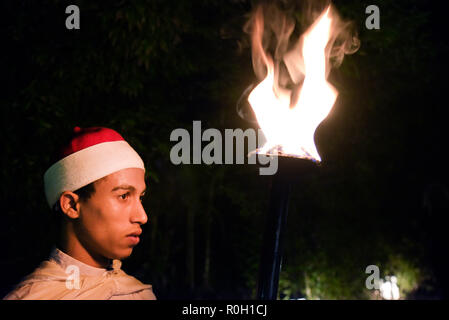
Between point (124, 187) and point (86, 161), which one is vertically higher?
point (86, 161)

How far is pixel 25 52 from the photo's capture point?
5.02 metres

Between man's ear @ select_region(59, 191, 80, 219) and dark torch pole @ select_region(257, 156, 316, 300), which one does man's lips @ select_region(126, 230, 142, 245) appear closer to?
man's ear @ select_region(59, 191, 80, 219)

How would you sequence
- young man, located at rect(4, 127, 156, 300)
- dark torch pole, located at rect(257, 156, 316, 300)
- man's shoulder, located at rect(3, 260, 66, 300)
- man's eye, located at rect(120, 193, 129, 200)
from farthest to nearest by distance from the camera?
man's eye, located at rect(120, 193, 129, 200) → young man, located at rect(4, 127, 156, 300) → man's shoulder, located at rect(3, 260, 66, 300) → dark torch pole, located at rect(257, 156, 316, 300)

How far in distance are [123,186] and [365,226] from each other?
283 inches

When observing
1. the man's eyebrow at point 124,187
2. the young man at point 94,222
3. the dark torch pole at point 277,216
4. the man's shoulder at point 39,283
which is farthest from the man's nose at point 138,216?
the dark torch pole at point 277,216

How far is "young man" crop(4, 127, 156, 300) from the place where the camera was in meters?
2.31

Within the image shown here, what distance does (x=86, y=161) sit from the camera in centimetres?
248

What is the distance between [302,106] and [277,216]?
0.82 metres

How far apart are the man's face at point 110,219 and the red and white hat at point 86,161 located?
0.25 feet

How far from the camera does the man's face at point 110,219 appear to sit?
2348mm

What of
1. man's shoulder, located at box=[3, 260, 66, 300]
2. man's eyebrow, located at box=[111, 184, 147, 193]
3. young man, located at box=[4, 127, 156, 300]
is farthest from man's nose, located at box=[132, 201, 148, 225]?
man's shoulder, located at box=[3, 260, 66, 300]

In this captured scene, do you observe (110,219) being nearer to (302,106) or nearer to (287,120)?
(287,120)

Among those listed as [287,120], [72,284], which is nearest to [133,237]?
[72,284]

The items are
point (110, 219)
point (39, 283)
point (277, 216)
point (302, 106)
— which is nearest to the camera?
point (277, 216)
